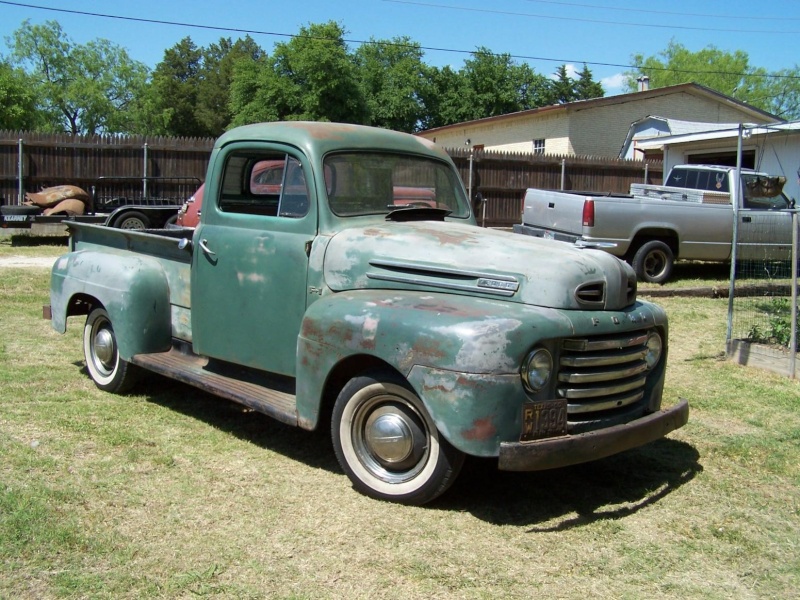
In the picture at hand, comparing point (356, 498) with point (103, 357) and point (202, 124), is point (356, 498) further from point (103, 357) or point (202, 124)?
point (202, 124)

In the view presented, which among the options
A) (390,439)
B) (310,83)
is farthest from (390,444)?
(310,83)

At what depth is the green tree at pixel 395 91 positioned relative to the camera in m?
53.3

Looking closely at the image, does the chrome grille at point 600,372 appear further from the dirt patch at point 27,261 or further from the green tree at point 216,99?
the green tree at point 216,99

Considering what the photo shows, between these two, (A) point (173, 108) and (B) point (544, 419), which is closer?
(B) point (544, 419)

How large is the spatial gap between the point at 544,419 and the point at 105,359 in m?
3.68

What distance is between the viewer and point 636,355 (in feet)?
13.9

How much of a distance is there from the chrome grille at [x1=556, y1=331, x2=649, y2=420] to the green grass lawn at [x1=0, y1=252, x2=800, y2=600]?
22.7 inches

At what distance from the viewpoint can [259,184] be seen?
528 cm

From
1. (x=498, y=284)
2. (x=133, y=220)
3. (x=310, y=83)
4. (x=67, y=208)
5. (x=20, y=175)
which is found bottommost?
(x=498, y=284)

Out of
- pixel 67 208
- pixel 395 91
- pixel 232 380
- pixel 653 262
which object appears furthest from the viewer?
pixel 395 91

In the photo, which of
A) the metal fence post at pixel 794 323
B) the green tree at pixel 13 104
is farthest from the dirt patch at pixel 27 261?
the green tree at pixel 13 104

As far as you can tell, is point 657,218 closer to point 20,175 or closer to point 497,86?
point 20,175

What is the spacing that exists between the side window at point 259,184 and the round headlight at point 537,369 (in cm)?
191

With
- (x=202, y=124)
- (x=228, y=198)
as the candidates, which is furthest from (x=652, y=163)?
(x=202, y=124)
